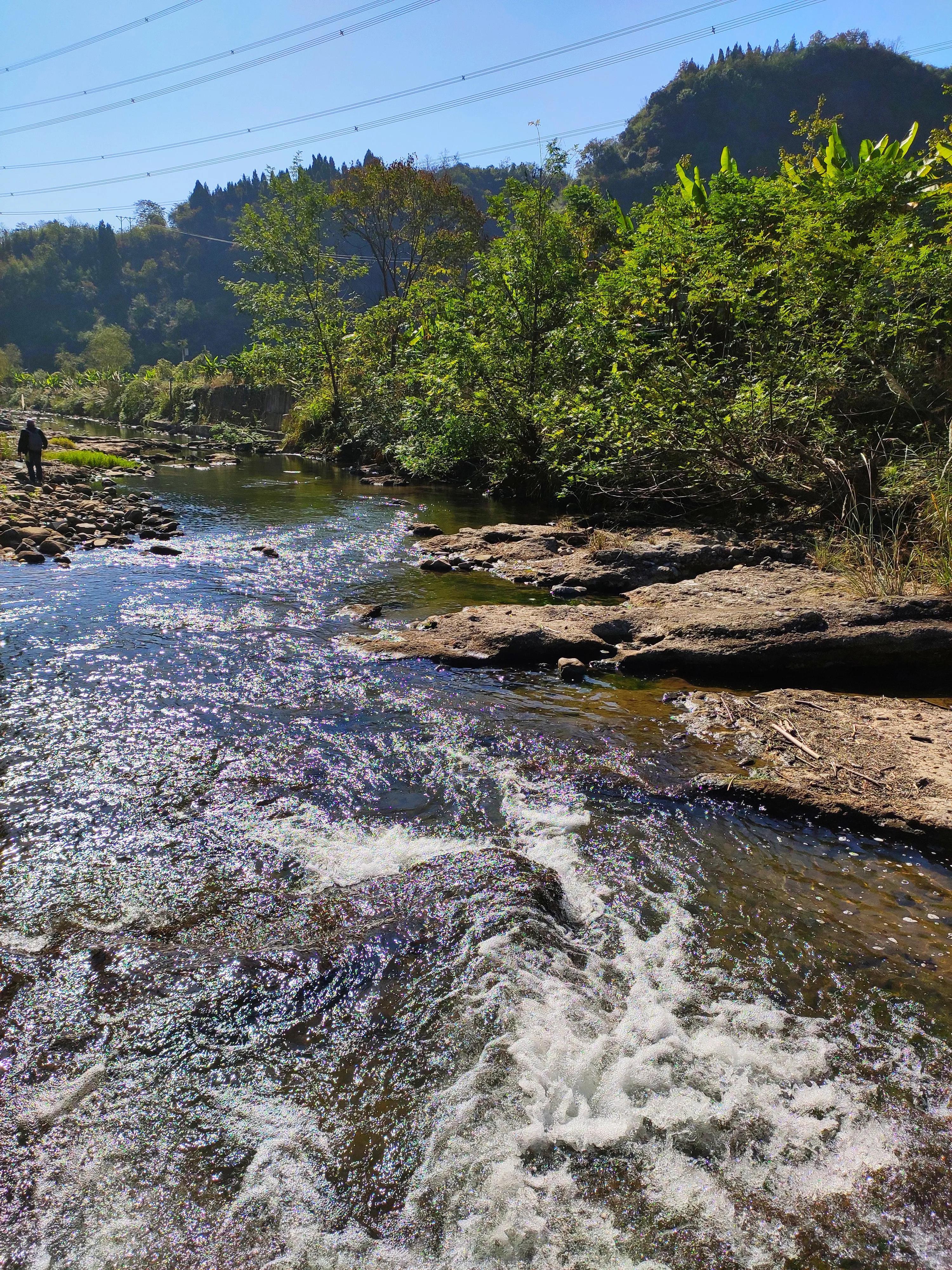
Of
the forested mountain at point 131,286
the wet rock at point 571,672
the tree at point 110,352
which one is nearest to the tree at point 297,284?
the wet rock at point 571,672

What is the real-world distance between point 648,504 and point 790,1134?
442 inches

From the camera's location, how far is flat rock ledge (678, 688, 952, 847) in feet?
13.3

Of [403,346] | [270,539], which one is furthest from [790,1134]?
[403,346]

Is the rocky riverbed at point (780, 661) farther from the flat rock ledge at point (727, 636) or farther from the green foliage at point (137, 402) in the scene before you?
the green foliage at point (137, 402)

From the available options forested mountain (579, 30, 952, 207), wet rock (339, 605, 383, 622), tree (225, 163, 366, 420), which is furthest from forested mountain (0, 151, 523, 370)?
wet rock (339, 605, 383, 622)

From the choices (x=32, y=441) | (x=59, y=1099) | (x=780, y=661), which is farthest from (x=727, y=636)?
(x=32, y=441)

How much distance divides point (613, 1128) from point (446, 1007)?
0.76 meters

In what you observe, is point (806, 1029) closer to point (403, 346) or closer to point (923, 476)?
point (923, 476)

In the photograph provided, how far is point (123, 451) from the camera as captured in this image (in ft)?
79.3

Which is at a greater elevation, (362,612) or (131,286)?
Result: (131,286)

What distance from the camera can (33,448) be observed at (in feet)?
48.3

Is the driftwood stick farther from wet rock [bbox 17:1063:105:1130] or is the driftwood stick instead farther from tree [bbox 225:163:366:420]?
tree [bbox 225:163:366:420]

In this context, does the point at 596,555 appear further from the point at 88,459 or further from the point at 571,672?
the point at 88,459

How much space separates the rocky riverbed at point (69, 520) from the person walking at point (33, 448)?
0.79 ft
